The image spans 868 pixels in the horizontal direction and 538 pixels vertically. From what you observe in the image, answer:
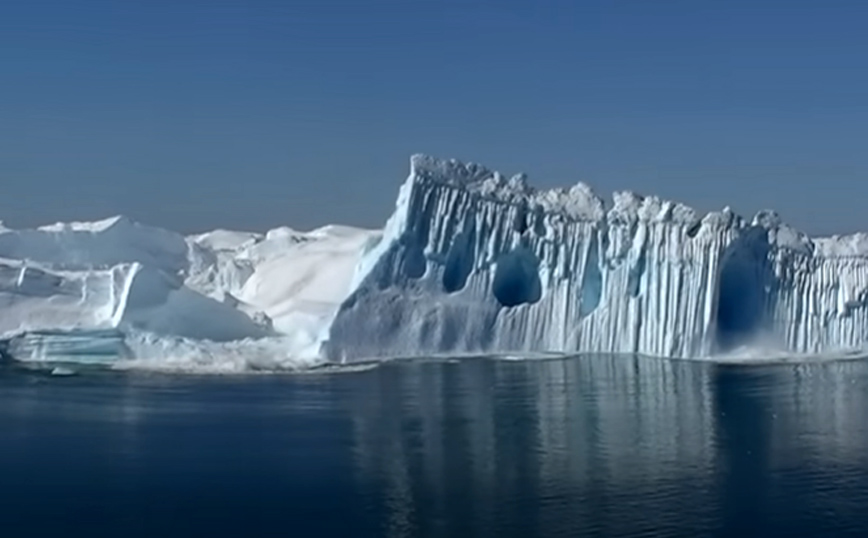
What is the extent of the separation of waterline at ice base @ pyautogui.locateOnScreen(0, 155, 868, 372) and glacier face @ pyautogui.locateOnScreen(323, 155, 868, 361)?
0.9 inches

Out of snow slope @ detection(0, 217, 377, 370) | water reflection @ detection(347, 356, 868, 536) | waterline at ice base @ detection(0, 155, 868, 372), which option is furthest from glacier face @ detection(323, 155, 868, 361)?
snow slope @ detection(0, 217, 377, 370)

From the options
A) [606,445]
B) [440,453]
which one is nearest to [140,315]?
[440,453]

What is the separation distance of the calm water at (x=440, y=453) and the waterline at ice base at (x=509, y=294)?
100cm

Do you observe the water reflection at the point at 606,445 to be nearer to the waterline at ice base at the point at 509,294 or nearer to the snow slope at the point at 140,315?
the waterline at ice base at the point at 509,294

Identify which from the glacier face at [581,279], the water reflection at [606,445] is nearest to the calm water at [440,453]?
the water reflection at [606,445]

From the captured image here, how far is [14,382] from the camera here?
59.9 ft

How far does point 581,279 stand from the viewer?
66.0ft

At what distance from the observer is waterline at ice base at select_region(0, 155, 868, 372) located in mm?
19734

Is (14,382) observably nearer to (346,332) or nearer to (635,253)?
(346,332)

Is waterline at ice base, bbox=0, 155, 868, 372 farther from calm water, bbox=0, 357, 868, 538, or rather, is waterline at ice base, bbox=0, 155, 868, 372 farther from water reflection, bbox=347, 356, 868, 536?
calm water, bbox=0, 357, 868, 538

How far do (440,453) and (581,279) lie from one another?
24.6 ft

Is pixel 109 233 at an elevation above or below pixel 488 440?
above

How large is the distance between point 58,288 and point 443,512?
11.7m

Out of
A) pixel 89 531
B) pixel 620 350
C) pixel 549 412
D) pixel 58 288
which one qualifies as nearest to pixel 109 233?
pixel 58 288
